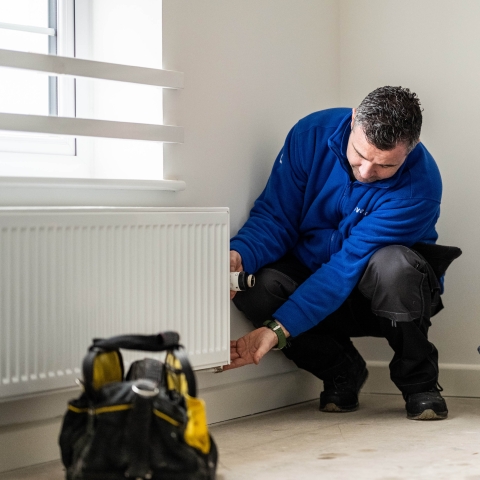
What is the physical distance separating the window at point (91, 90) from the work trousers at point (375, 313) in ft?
1.51

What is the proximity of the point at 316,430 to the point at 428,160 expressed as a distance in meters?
0.78

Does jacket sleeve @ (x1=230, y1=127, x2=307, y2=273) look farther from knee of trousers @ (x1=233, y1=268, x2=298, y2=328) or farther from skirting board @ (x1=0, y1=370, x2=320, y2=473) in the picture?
skirting board @ (x1=0, y1=370, x2=320, y2=473)

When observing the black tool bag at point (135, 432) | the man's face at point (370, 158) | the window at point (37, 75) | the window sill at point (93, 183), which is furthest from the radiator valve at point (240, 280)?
the black tool bag at point (135, 432)

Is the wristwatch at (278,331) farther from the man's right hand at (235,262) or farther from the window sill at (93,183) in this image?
the window sill at (93,183)

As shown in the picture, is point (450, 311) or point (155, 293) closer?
point (155, 293)

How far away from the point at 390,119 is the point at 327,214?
1.21ft

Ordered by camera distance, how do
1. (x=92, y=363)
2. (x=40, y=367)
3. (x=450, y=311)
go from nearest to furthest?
1. (x=92, y=363)
2. (x=40, y=367)
3. (x=450, y=311)

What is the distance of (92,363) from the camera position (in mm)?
1240

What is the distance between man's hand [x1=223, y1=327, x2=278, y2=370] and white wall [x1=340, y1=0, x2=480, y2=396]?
644 mm

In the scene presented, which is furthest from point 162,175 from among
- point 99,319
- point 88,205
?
point 99,319

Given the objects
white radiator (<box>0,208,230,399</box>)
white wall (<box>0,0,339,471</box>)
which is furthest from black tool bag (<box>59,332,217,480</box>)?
Result: white wall (<box>0,0,339,471</box>)

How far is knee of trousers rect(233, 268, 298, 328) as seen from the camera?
Result: 202cm

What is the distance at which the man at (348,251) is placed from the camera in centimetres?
191

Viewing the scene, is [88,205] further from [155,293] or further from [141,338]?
[141,338]
